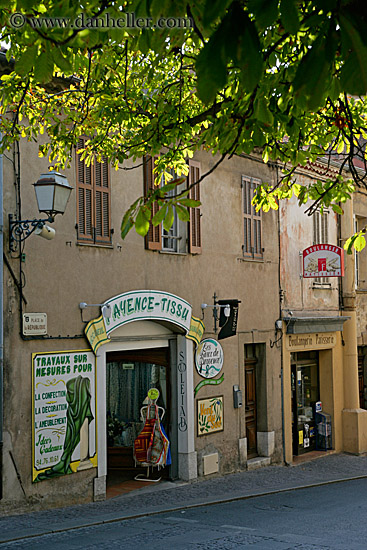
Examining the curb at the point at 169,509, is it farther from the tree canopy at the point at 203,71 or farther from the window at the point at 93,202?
the tree canopy at the point at 203,71

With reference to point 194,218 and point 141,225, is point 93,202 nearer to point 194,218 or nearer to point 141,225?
point 194,218

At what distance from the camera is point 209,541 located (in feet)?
31.7

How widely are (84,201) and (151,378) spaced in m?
3.89

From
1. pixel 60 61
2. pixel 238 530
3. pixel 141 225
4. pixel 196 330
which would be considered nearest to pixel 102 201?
pixel 196 330

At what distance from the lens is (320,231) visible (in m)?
19.4

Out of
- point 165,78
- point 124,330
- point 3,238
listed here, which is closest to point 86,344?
point 124,330

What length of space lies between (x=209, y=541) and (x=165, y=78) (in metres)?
5.83

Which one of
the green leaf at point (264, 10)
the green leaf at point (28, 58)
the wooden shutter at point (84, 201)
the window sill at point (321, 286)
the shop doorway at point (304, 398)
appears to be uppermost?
the wooden shutter at point (84, 201)

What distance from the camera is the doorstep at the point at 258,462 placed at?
52.9ft

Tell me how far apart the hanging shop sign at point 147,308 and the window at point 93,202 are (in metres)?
1.07

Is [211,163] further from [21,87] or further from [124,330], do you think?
[21,87]

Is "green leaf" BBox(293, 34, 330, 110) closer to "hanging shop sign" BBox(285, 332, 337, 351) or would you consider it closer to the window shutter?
the window shutter

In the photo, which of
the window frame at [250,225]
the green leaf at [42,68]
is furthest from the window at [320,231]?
the green leaf at [42,68]

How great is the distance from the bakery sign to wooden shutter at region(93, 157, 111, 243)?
21.3 ft
